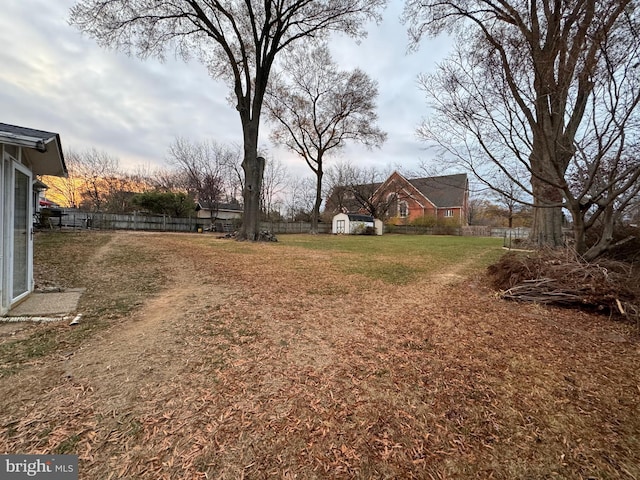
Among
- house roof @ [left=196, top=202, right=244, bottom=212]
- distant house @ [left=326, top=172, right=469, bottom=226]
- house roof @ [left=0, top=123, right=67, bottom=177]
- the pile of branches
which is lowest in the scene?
the pile of branches

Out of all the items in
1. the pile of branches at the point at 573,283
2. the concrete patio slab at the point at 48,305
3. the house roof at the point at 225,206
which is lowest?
the concrete patio slab at the point at 48,305

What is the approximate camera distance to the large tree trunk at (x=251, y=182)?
558 inches

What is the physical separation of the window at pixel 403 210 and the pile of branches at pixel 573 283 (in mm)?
31972

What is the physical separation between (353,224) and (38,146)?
2605cm

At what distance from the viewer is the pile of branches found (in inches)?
150

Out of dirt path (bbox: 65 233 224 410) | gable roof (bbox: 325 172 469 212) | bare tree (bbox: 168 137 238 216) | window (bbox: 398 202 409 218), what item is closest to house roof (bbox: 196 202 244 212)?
bare tree (bbox: 168 137 238 216)

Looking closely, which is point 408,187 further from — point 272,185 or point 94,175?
point 94,175

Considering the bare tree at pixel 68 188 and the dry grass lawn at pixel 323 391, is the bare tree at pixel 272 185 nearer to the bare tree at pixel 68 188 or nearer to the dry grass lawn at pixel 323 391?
the bare tree at pixel 68 188

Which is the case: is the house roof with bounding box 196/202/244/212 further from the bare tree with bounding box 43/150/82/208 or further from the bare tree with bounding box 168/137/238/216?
the bare tree with bounding box 43/150/82/208

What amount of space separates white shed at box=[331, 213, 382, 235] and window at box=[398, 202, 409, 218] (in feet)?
27.2

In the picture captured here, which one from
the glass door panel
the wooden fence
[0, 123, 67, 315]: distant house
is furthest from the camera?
the wooden fence

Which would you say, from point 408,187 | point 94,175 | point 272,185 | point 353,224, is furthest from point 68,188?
point 408,187

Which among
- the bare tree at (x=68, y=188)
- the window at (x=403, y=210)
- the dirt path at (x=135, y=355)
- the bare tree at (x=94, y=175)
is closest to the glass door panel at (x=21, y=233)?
the dirt path at (x=135, y=355)

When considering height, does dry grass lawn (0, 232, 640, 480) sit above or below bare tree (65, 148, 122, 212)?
below
